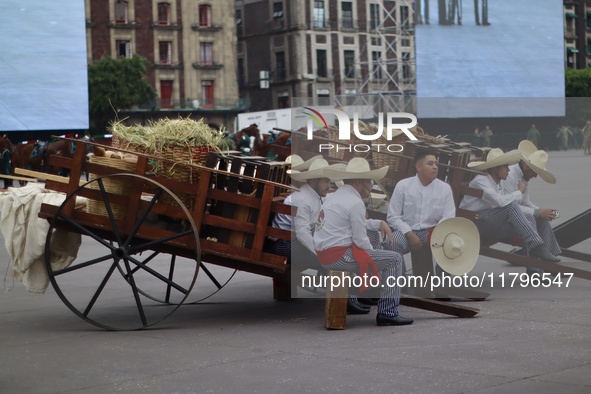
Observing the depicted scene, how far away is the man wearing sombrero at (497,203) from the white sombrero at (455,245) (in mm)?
240

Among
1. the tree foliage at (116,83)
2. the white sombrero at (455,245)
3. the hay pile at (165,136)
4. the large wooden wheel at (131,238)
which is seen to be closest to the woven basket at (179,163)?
the hay pile at (165,136)

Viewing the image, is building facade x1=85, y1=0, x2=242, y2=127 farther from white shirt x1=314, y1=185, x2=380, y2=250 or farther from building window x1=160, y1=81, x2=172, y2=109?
white shirt x1=314, y1=185, x2=380, y2=250

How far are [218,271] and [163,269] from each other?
2.24 ft

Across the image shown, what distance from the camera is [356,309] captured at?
383 inches

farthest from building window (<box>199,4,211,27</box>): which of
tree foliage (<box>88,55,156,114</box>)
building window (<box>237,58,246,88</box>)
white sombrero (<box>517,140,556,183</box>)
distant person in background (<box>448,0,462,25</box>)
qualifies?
white sombrero (<box>517,140,556,183</box>)

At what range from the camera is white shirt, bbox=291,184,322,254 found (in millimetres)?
9109

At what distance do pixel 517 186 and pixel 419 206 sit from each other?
110 cm

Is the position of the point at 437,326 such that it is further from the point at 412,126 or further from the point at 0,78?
the point at 0,78

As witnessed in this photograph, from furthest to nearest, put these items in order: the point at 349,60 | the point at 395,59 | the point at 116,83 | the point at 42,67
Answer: the point at 349,60 → the point at 116,83 → the point at 395,59 → the point at 42,67

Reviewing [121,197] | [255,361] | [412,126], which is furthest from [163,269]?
[255,361]

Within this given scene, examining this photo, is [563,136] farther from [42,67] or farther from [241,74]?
[241,74]

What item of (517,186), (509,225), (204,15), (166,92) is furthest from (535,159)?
(204,15)

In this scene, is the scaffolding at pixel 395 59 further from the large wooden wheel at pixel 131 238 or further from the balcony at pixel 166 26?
the large wooden wheel at pixel 131 238

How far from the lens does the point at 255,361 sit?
7652mm
